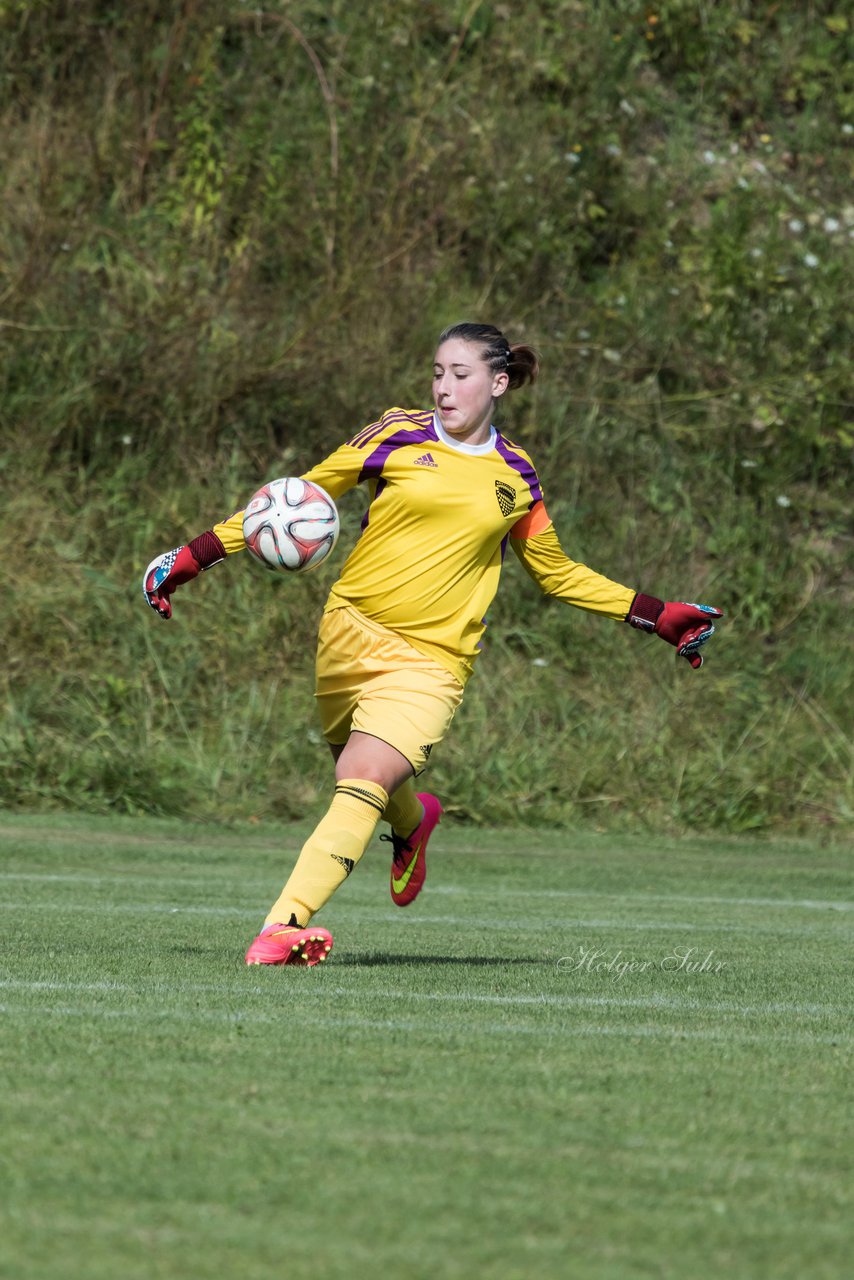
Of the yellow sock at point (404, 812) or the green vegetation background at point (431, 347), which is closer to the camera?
the yellow sock at point (404, 812)

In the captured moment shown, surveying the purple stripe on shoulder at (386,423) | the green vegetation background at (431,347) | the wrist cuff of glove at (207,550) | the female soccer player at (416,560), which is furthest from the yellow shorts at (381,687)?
the green vegetation background at (431,347)

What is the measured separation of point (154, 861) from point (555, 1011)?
514 centimetres

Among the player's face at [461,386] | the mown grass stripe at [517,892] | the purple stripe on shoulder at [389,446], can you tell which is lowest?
the mown grass stripe at [517,892]

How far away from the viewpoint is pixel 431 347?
15336mm

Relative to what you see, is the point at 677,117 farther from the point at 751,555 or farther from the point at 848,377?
the point at 751,555

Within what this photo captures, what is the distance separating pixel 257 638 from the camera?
1348cm

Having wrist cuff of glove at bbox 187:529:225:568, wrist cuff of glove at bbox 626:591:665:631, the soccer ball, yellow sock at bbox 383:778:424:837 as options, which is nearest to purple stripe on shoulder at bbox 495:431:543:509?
wrist cuff of glove at bbox 626:591:665:631

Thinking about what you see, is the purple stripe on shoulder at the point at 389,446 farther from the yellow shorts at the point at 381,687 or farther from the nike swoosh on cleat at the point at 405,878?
the nike swoosh on cleat at the point at 405,878

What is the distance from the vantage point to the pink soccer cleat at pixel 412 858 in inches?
259

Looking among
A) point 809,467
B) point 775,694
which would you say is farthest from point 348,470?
point 809,467

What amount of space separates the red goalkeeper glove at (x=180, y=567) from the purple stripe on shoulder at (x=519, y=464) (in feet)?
3.21

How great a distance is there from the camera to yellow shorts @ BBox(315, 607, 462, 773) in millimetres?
5738

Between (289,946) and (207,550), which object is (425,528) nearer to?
(207,550)

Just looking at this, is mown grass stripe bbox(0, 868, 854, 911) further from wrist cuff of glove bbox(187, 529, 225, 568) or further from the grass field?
wrist cuff of glove bbox(187, 529, 225, 568)
